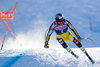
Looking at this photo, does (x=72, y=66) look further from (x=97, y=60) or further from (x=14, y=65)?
(x=14, y=65)

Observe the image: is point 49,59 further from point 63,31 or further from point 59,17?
point 59,17

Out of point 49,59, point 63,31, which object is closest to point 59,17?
point 63,31

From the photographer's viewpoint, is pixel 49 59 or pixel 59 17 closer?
pixel 59 17

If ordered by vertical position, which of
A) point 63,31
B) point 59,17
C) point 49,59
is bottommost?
point 49,59

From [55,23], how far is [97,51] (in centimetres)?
218

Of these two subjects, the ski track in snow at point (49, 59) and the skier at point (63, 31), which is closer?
the ski track in snow at point (49, 59)

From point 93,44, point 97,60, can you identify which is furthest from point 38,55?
point 93,44

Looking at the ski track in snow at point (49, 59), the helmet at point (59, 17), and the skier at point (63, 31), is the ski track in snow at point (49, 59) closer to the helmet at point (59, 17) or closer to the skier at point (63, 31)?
the skier at point (63, 31)

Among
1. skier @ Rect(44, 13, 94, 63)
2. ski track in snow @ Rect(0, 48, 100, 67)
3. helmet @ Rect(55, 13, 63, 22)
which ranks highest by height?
helmet @ Rect(55, 13, 63, 22)

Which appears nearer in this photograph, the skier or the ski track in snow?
the ski track in snow

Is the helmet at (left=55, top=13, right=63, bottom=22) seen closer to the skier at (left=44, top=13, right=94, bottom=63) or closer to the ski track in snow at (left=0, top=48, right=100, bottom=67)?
the skier at (left=44, top=13, right=94, bottom=63)

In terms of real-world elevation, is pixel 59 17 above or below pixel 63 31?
above

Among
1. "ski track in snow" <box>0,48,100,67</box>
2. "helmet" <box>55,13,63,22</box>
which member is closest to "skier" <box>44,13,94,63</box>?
"helmet" <box>55,13,63,22</box>

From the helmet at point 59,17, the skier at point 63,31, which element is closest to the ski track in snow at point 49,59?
the skier at point 63,31
